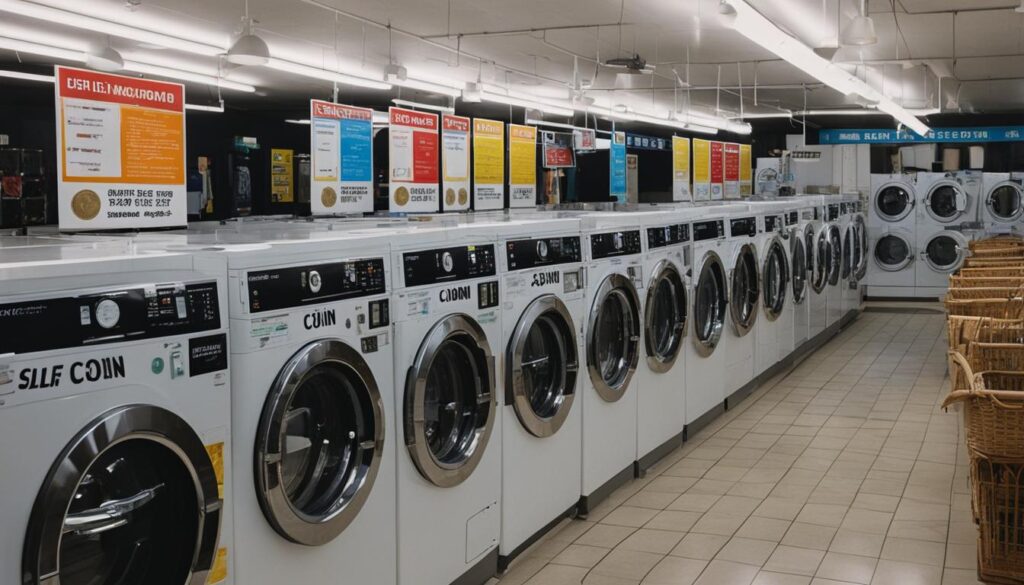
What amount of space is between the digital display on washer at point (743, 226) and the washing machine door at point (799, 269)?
5.02ft

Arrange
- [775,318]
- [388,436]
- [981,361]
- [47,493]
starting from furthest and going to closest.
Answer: [775,318] → [981,361] → [388,436] → [47,493]

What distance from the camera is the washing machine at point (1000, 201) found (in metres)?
15.2

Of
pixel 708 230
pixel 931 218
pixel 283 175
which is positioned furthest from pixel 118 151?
pixel 283 175

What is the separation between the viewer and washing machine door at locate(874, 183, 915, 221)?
15.3m

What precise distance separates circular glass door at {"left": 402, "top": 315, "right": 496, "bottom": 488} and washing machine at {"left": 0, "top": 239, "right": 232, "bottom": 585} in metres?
1.15

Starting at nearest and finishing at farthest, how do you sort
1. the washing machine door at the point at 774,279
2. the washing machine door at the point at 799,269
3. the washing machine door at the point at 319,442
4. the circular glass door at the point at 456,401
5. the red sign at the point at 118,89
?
the washing machine door at the point at 319,442 < the red sign at the point at 118,89 < the circular glass door at the point at 456,401 < the washing machine door at the point at 774,279 < the washing machine door at the point at 799,269

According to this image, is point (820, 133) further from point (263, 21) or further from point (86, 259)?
point (86, 259)

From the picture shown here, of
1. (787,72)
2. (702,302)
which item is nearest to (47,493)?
(702,302)

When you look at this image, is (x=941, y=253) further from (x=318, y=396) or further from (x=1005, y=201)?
(x=318, y=396)

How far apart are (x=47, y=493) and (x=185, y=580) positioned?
53 cm

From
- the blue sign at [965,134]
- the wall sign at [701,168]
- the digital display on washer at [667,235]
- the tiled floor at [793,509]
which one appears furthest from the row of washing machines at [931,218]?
the digital display on washer at [667,235]

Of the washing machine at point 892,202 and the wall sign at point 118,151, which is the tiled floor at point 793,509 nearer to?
the wall sign at point 118,151

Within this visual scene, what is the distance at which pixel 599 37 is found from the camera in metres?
12.5

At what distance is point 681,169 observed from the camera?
1234 centimetres
